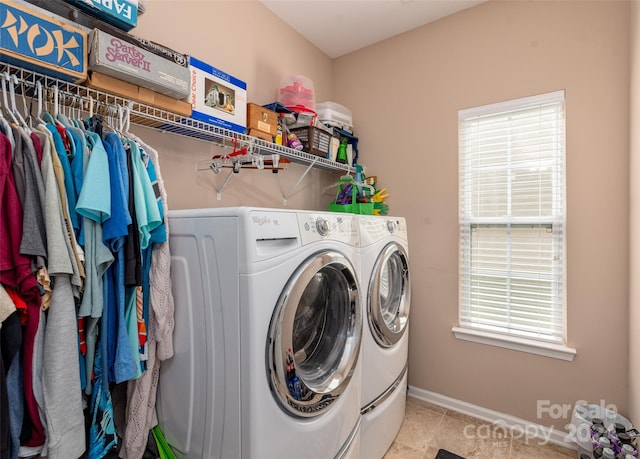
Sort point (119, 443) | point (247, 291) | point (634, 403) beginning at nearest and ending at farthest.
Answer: point (247, 291), point (119, 443), point (634, 403)

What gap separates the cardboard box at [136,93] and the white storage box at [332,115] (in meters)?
1.26

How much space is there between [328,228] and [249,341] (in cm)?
54

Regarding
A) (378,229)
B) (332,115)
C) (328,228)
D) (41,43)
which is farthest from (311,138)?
(41,43)

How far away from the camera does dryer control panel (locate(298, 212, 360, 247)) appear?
1.21 m

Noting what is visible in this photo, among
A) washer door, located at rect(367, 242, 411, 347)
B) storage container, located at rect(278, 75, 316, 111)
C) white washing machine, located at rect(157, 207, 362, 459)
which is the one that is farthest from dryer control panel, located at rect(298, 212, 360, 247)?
storage container, located at rect(278, 75, 316, 111)

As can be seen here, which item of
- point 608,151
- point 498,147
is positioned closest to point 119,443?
point 498,147

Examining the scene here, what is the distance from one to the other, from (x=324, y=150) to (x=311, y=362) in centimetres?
140

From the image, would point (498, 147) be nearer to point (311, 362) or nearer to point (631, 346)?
point (631, 346)

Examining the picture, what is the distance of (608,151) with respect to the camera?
180 centimetres

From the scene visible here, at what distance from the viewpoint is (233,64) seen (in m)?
1.98

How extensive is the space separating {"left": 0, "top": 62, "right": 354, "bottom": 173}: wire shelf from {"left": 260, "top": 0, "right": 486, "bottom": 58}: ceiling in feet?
3.52

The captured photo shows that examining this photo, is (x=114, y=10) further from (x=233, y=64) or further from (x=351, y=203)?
(x=351, y=203)

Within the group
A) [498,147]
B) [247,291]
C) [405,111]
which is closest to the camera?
[247,291]

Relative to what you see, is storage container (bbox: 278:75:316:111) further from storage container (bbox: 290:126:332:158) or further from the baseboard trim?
the baseboard trim
